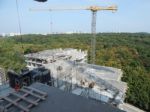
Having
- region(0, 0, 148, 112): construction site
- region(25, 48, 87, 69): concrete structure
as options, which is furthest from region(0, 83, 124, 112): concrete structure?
region(25, 48, 87, 69): concrete structure

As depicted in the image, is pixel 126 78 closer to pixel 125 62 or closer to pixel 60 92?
pixel 125 62

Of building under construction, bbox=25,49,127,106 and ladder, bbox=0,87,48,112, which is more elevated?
ladder, bbox=0,87,48,112

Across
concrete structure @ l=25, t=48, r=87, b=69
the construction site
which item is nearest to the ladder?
the construction site

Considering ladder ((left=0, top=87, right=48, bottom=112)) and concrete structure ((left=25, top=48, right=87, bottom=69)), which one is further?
concrete structure ((left=25, top=48, right=87, bottom=69))

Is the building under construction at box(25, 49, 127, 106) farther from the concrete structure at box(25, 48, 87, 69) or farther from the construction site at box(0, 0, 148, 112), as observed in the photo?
the concrete structure at box(25, 48, 87, 69)

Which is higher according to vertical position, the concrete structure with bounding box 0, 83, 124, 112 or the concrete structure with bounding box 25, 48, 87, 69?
the concrete structure with bounding box 0, 83, 124, 112

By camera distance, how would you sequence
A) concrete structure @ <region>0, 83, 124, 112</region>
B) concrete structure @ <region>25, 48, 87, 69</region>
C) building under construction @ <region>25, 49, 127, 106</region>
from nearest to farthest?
concrete structure @ <region>0, 83, 124, 112</region> < building under construction @ <region>25, 49, 127, 106</region> < concrete structure @ <region>25, 48, 87, 69</region>

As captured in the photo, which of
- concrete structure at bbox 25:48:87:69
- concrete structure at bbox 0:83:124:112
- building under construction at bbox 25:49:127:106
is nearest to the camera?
concrete structure at bbox 0:83:124:112

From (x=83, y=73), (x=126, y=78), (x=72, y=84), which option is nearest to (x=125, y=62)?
(x=126, y=78)

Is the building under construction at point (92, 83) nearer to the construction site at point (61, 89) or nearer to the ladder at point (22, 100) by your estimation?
the construction site at point (61, 89)

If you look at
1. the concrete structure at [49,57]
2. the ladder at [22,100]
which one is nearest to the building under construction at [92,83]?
the ladder at [22,100]

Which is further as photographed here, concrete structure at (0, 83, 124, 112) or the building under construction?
the building under construction
